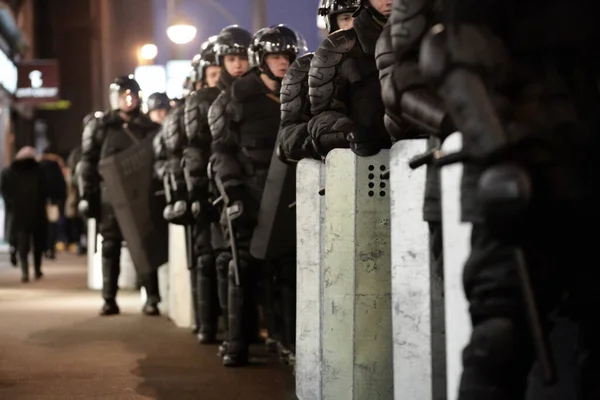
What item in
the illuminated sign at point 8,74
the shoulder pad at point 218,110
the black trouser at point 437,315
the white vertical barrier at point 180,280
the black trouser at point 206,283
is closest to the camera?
the black trouser at point 437,315

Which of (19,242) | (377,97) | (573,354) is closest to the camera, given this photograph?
(573,354)

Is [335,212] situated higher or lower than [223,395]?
higher

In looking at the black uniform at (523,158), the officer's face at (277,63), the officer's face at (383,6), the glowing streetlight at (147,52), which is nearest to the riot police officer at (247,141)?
the officer's face at (277,63)

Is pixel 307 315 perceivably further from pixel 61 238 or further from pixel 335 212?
pixel 61 238

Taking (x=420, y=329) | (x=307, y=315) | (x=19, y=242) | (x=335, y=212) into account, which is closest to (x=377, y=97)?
(x=335, y=212)

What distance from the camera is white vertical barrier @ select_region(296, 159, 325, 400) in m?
6.84

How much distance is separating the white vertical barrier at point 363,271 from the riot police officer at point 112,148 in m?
7.16

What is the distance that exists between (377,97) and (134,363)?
335 cm

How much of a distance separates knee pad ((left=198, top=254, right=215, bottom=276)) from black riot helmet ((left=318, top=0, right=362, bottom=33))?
3246mm

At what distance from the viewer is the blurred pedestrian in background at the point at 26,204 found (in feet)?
62.4

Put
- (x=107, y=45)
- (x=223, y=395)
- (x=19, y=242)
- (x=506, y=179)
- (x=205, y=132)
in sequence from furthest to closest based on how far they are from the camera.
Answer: (x=107, y=45) → (x=19, y=242) → (x=205, y=132) → (x=223, y=395) → (x=506, y=179)

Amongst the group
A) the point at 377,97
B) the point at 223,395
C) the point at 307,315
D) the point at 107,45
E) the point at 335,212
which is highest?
the point at 107,45

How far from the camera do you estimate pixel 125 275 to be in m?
16.8

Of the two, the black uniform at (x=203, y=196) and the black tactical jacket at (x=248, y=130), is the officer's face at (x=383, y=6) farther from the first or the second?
the black uniform at (x=203, y=196)
